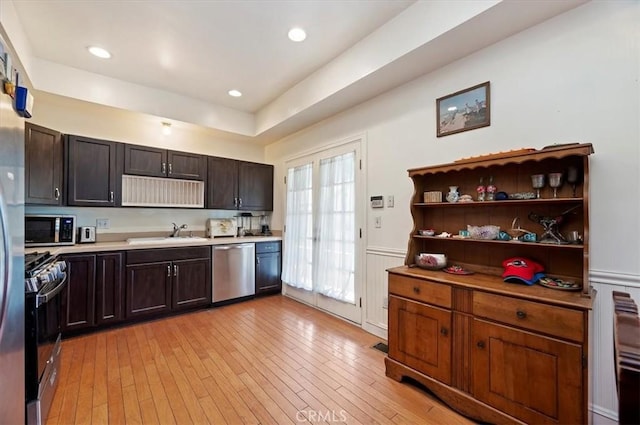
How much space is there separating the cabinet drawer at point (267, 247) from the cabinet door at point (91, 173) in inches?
75.4

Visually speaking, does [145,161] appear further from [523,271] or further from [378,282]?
[523,271]

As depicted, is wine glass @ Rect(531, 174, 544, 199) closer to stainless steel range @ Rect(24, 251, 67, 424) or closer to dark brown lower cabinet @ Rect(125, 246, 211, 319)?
stainless steel range @ Rect(24, 251, 67, 424)

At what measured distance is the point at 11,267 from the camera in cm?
111

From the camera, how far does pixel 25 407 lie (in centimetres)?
139

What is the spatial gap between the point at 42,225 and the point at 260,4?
3.20 metres

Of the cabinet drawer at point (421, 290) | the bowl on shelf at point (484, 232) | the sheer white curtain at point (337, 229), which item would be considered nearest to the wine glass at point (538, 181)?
the bowl on shelf at point (484, 232)

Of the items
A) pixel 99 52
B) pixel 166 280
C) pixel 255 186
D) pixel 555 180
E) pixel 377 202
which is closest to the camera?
pixel 555 180

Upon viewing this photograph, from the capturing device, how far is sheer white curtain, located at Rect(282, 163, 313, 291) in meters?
3.89

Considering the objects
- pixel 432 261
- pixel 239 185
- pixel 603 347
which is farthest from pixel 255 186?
pixel 603 347

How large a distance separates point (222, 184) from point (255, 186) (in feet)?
1.81

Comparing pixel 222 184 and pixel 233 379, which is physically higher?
pixel 222 184

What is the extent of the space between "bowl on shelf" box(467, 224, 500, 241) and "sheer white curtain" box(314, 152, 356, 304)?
138cm

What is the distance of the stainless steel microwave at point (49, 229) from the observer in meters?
2.83

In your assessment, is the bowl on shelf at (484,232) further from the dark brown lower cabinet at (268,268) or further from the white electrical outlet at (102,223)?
the white electrical outlet at (102,223)
